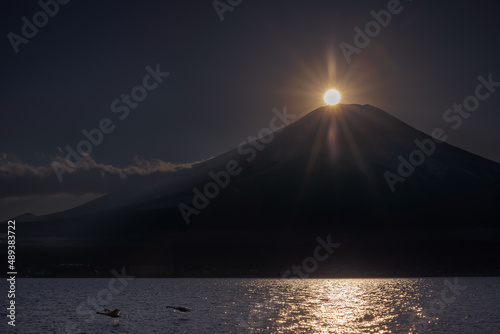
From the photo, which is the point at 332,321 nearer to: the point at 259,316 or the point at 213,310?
the point at 259,316

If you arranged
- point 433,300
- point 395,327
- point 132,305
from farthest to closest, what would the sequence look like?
point 433,300
point 132,305
point 395,327

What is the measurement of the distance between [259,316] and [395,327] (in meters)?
24.2

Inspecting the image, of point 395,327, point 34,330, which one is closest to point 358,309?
point 395,327

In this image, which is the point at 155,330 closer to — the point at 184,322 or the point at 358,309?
the point at 184,322

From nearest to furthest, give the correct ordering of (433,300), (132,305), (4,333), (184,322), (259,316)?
(4,333) < (184,322) < (259,316) < (132,305) < (433,300)

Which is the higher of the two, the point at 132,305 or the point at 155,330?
the point at 132,305

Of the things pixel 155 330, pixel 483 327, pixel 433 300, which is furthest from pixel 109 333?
pixel 433 300

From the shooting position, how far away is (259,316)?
103 metres

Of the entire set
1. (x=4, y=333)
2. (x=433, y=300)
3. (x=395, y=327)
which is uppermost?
(x=433, y=300)

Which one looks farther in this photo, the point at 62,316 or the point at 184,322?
the point at 62,316

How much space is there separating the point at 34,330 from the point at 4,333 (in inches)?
176

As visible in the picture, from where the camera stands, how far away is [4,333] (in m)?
80.3

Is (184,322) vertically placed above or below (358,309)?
below

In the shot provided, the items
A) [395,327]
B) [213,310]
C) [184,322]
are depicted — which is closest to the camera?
[395,327]
